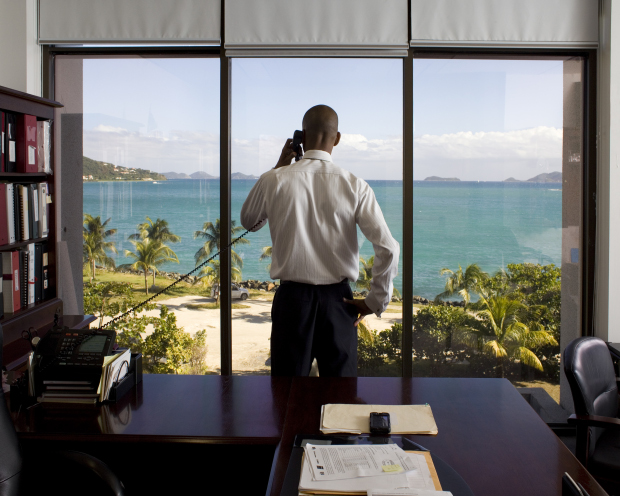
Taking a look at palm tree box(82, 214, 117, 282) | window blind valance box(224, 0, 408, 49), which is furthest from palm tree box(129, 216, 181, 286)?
window blind valance box(224, 0, 408, 49)

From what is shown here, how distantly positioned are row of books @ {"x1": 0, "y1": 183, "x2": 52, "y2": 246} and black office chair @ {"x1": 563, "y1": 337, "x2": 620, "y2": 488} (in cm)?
267

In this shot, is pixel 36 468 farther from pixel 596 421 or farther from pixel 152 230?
pixel 152 230

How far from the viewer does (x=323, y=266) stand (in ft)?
7.93

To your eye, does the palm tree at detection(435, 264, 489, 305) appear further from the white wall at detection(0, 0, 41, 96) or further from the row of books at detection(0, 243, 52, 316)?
the white wall at detection(0, 0, 41, 96)

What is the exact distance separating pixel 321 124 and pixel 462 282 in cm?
155

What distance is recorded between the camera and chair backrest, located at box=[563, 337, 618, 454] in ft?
6.88

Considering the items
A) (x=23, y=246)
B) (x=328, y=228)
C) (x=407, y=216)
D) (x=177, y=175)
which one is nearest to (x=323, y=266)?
(x=328, y=228)

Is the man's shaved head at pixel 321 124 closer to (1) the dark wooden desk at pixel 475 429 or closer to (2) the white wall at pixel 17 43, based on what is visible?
(1) the dark wooden desk at pixel 475 429

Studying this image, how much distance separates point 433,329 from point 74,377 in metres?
2.32

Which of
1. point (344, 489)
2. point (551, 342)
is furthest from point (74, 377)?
point (551, 342)

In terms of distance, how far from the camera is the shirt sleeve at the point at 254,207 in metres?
2.56

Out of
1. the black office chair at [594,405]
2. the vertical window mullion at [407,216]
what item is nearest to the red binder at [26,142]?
the vertical window mullion at [407,216]

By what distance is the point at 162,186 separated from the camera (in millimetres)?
3438

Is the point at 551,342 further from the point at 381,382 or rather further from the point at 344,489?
the point at 344,489
